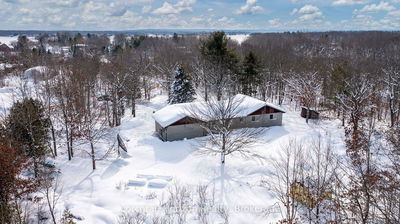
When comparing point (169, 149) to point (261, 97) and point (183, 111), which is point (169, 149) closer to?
point (183, 111)

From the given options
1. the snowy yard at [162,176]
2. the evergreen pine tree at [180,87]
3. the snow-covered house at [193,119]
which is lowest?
the snowy yard at [162,176]

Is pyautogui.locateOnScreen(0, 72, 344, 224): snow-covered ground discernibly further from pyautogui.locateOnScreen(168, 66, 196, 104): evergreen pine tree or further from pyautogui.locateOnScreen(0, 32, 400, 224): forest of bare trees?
pyautogui.locateOnScreen(168, 66, 196, 104): evergreen pine tree

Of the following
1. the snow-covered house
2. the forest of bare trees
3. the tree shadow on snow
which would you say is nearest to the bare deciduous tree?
the forest of bare trees

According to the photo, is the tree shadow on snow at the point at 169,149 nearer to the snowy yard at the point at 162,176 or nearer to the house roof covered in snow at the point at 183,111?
the snowy yard at the point at 162,176

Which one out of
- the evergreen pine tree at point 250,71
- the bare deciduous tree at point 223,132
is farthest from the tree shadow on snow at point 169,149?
the evergreen pine tree at point 250,71

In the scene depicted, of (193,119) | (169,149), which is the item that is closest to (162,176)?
(169,149)

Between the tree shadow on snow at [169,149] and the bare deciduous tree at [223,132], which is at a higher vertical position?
the bare deciduous tree at [223,132]

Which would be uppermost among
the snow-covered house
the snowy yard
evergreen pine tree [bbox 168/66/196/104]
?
evergreen pine tree [bbox 168/66/196/104]

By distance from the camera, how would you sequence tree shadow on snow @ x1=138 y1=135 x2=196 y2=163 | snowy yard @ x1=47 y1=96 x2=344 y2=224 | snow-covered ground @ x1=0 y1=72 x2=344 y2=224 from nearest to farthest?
snow-covered ground @ x1=0 y1=72 x2=344 y2=224
snowy yard @ x1=47 y1=96 x2=344 y2=224
tree shadow on snow @ x1=138 y1=135 x2=196 y2=163
